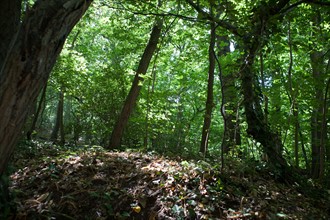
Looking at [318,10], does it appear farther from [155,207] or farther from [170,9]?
[155,207]

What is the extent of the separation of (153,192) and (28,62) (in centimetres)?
238

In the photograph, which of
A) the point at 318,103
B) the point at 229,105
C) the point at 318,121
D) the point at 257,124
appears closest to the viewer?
the point at 257,124

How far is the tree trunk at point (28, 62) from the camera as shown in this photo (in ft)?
7.65

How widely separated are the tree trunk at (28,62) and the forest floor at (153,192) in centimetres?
119

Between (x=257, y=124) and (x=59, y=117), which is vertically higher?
(x=59, y=117)

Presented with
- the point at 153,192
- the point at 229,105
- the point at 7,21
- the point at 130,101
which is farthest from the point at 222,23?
the point at 130,101

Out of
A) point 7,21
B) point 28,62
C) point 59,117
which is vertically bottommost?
point 28,62

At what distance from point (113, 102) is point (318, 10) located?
23.5 ft

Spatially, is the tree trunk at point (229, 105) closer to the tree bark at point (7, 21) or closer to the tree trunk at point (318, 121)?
the tree trunk at point (318, 121)

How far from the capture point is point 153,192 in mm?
3803

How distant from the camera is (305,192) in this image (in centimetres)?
467

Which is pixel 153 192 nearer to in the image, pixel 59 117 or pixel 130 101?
pixel 130 101

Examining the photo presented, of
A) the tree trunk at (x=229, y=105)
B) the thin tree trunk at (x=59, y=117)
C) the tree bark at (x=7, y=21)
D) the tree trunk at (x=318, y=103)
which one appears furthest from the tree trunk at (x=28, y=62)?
the thin tree trunk at (x=59, y=117)

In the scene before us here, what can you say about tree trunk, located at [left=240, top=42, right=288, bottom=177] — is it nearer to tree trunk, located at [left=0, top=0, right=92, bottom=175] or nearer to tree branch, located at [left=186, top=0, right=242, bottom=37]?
tree branch, located at [left=186, top=0, right=242, bottom=37]
